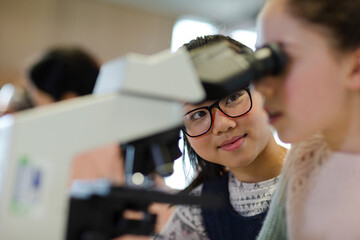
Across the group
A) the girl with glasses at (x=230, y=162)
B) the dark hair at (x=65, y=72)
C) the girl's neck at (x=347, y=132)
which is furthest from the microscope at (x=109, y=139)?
the dark hair at (x=65, y=72)

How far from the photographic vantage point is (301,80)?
787mm

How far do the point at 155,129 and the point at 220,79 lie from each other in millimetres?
132

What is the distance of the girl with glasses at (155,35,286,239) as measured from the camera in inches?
49.3

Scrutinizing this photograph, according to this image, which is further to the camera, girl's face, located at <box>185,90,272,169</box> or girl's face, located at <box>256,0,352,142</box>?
girl's face, located at <box>185,90,272,169</box>

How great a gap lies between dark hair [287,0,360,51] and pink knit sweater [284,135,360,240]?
0.82 ft

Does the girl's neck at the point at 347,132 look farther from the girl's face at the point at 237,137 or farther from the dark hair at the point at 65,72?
the dark hair at the point at 65,72

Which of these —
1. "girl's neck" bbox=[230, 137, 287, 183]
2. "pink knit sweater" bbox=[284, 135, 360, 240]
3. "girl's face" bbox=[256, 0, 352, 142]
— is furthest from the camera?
"girl's neck" bbox=[230, 137, 287, 183]

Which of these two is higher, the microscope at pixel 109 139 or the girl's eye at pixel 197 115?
the girl's eye at pixel 197 115

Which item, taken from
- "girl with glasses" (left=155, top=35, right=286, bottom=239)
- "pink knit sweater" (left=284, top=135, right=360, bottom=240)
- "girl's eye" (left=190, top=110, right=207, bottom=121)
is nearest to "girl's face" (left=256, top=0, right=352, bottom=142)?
"pink knit sweater" (left=284, top=135, right=360, bottom=240)

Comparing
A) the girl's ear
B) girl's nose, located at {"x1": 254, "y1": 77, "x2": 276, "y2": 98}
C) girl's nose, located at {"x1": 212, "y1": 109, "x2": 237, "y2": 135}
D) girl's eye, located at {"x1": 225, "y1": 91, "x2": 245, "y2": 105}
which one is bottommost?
girl's nose, located at {"x1": 254, "y1": 77, "x2": 276, "y2": 98}

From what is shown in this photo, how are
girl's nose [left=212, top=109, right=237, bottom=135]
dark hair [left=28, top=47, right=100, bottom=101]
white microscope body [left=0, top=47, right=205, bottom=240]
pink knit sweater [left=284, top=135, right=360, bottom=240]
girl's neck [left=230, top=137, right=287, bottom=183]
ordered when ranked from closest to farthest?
white microscope body [left=0, top=47, right=205, bottom=240]
pink knit sweater [left=284, top=135, right=360, bottom=240]
girl's nose [left=212, top=109, right=237, bottom=135]
girl's neck [left=230, top=137, right=287, bottom=183]
dark hair [left=28, top=47, right=100, bottom=101]

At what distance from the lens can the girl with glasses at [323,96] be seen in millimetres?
790

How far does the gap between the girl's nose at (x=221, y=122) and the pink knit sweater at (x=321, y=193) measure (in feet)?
0.76

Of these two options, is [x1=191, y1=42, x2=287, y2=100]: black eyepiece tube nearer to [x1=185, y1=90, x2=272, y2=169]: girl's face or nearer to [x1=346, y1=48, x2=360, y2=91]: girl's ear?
[x1=346, y1=48, x2=360, y2=91]: girl's ear
